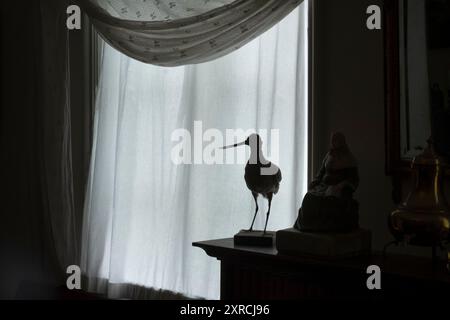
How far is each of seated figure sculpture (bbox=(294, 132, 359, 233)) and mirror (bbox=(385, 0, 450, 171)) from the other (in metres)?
0.25

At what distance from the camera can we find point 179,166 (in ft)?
7.80

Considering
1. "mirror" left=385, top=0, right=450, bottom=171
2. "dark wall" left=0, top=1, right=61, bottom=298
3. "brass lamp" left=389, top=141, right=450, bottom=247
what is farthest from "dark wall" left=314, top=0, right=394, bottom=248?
"dark wall" left=0, top=1, right=61, bottom=298

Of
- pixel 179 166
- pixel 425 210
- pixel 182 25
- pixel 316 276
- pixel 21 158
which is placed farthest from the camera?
pixel 21 158

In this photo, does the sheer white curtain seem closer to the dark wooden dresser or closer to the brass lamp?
the dark wooden dresser

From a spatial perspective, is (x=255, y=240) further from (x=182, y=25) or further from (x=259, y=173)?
(x=182, y=25)

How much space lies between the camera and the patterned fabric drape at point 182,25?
6.64 feet

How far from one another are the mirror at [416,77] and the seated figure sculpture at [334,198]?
255 mm

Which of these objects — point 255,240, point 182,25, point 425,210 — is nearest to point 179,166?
point 182,25

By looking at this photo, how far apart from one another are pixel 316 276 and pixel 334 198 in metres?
0.23

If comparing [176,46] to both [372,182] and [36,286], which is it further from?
[36,286]

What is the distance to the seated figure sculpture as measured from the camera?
1.57m

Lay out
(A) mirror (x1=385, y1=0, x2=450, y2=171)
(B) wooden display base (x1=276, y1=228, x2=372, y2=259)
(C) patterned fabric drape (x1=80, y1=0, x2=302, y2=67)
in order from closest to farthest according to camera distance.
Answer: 1. (B) wooden display base (x1=276, y1=228, x2=372, y2=259)
2. (A) mirror (x1=385, y1=0, x2=450, y2=171)
3. (C) patterned fabric drape (x1=80, y1=0, x2=302, y2=67)

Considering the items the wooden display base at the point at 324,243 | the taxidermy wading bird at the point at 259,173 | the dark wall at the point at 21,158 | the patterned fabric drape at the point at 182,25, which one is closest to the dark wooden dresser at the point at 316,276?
the wooden display base at the point at 324,243
